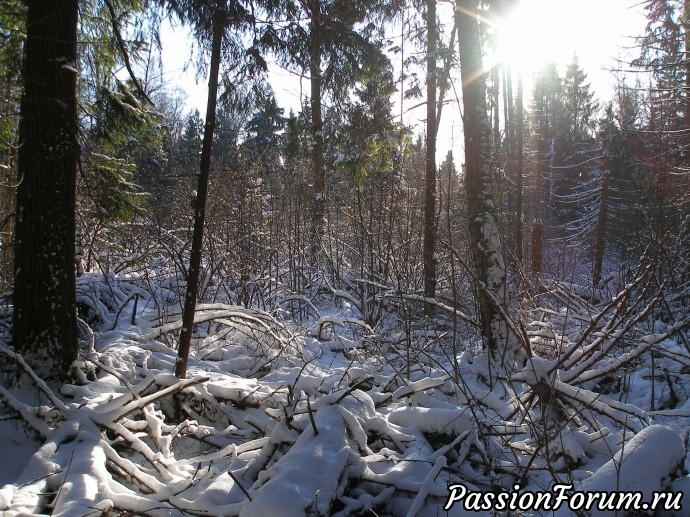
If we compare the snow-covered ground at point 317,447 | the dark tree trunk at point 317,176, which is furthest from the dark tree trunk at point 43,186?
the dark tree trunk at point 317,176

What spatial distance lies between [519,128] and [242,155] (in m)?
9.62

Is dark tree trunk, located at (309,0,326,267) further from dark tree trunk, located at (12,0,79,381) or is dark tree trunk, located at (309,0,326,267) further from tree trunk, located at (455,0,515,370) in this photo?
dark tree trunk, located at (12,0,79,381)

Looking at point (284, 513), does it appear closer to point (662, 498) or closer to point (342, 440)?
point (342, 440)

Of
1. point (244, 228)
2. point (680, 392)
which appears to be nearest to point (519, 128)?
point (244, 228)

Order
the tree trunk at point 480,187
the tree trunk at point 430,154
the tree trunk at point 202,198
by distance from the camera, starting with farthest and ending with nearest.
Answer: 1. the tree trunk at point 430,154
2. the tree trunk at point 480,187
3. the tree trunk at point 202,198

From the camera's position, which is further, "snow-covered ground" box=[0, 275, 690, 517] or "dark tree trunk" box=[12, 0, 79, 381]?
"dark tree trunk" box=[12, 0, 79, 381]

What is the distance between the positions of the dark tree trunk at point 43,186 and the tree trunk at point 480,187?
4127mm

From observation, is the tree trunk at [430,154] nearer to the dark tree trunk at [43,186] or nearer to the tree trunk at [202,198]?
the tree trunk at [202,198]

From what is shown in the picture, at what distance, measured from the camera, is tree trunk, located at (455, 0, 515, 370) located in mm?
5270

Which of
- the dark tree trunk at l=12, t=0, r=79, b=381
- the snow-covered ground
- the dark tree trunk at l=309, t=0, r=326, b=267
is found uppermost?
the dark tree trunk at l=309, t=0, r=326, b=267

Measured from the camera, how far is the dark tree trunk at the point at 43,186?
3.49 m

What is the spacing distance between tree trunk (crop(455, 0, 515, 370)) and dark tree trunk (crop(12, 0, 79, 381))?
413 cm

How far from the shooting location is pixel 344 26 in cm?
477

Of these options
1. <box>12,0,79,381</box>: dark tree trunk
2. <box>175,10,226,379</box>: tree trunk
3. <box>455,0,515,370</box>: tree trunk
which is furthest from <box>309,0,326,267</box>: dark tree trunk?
<box>12,0,79,381</box>: dark tree trunk
